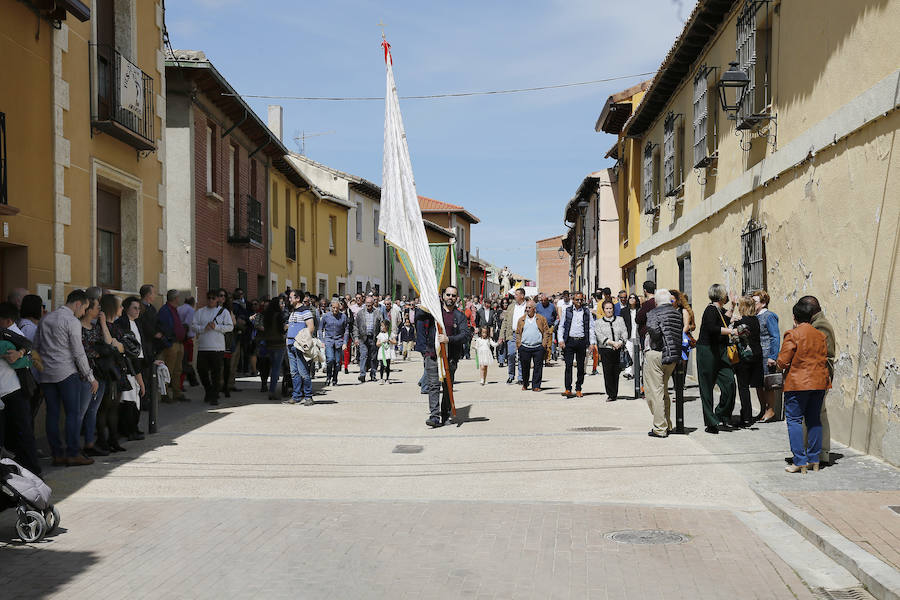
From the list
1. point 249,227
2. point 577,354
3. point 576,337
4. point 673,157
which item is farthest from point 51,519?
point 249,227

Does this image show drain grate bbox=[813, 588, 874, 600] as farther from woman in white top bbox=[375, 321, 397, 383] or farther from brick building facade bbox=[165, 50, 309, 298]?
woman in white top bbox=[375, 321, 397, 383]

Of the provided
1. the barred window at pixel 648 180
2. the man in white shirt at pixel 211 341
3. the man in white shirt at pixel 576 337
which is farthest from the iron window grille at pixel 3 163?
the barred window at pixel 648 180

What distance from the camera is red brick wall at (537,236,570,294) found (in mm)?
87812

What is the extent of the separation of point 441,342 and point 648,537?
5.93 meters

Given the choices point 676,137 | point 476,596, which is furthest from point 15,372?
point 676,137

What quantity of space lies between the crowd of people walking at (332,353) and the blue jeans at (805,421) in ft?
0.04

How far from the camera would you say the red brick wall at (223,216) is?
20.2m

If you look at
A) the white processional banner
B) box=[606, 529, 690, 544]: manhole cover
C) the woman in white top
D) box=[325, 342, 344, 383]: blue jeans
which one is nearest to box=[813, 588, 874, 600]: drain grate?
box=[606, 529, 690, 544]: manhole cover

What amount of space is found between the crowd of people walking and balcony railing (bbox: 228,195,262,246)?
4.15 metres

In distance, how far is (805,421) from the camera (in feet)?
27.0

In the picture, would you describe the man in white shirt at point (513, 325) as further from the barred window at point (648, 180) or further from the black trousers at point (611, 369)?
the barred window at point (648, 180)

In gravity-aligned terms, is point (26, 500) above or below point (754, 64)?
below

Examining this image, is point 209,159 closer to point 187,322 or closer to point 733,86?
point 187,322

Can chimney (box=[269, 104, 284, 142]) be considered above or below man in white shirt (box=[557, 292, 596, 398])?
above
